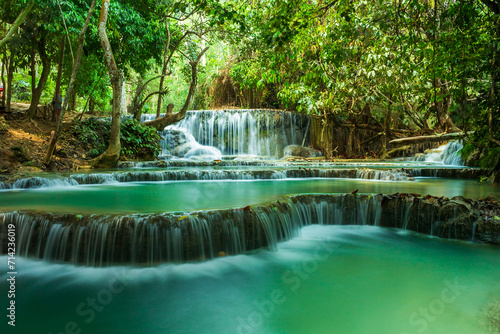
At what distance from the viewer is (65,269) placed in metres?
3.31

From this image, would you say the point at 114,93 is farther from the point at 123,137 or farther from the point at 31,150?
the point at 123,137

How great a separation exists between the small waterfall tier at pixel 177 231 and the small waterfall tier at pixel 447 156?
366 inches

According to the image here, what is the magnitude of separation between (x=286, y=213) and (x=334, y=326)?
2137 mm

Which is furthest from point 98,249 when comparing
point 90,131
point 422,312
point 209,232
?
point 90,131

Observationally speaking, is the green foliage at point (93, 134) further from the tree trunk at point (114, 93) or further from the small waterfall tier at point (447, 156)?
the small waterfall tier at point (447, 156)

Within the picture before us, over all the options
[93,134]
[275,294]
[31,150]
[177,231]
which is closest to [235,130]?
[93,134]

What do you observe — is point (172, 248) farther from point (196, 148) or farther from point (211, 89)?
point (211, 89)

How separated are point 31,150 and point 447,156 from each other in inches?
598

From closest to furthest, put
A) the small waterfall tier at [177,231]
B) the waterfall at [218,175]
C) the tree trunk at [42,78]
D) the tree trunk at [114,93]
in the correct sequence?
1. the small waterfall tier at [177,231]
2. the waterfall at [218,175]
3. the tree trunk at [114,93]
4. the tree trunk at [42,78]

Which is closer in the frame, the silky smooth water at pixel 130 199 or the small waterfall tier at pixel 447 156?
the silky smooth water at pixel 130 199

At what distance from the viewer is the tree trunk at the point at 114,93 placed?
795 cm

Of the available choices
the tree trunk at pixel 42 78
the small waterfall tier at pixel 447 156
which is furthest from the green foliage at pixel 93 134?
the small waterfall tier at pixel 447 156

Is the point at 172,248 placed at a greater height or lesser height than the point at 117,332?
greater

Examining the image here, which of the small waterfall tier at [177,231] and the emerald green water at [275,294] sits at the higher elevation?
the small waterfall tier at [177,231]
